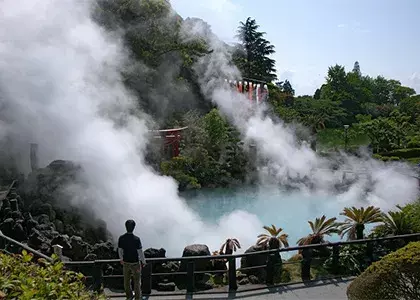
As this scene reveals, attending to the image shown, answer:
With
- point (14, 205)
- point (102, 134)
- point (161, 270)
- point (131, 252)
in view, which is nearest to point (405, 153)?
point (102, 134)

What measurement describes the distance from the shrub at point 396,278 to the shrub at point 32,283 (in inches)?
135

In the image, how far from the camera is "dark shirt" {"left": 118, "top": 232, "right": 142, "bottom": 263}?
6633 millimetres

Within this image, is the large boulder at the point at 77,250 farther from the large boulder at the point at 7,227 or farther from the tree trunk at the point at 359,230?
the tree trunk at the point at 359,230

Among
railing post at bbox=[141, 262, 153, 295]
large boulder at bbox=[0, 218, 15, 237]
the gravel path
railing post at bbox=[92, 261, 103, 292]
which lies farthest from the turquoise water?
railing post at bbox=[92, 261, 103, 292]

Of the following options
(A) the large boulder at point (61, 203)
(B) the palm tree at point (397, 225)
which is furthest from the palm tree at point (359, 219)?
(A) the large boulder at point (61, 203)

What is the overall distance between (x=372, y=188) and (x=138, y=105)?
46.3 ft

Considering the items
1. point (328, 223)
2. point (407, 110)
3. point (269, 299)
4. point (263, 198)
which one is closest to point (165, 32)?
point (263, 198)

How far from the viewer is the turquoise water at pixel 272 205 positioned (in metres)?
17.4

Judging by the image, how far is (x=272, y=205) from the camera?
66.7 feet

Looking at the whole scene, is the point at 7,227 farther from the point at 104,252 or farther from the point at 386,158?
the point at 386,158

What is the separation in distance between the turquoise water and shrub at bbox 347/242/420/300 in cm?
973

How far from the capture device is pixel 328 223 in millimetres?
10055

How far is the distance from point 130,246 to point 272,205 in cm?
1430

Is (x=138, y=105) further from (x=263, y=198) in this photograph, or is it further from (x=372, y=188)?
(x=372, y=188)
